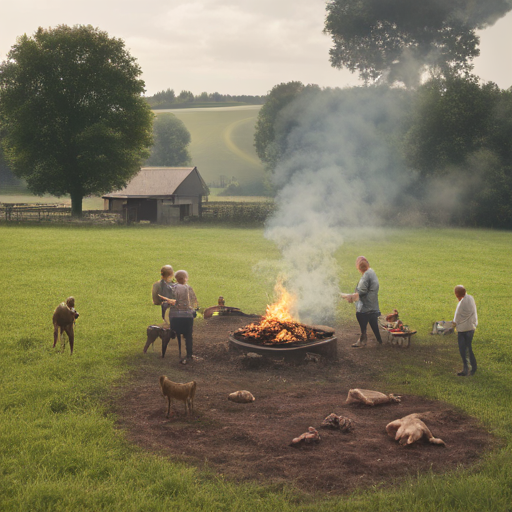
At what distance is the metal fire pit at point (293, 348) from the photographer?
36.3 ft

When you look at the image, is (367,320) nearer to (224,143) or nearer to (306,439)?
(306,439)

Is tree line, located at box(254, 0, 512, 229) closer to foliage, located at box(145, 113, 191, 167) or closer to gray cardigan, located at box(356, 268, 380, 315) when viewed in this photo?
gray cardigan, located at box(356, 268, 380, 315)

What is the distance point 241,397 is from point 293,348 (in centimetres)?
239

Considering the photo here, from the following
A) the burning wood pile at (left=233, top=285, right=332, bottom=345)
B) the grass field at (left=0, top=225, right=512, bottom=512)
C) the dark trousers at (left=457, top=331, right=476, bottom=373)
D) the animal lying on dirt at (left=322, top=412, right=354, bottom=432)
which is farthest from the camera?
the burning wood pile at (left=233, top=285, right=332, bottom=345)

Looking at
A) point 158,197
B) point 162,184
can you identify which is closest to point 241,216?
point 158,197

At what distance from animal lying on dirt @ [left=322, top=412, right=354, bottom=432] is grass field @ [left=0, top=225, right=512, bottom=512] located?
4.92 feet

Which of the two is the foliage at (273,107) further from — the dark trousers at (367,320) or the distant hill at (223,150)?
the dark trousers at (367,320)

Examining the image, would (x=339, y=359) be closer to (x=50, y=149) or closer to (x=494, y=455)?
(x=494, y=455)

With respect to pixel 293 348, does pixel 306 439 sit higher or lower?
lower

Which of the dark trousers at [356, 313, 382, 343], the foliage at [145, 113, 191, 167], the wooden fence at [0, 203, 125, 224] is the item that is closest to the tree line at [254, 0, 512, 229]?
the wooden fence at [0, 203, 125, 224]

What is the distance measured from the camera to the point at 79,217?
48000 mm

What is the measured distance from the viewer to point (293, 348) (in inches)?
436

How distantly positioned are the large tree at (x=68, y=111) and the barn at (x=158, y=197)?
6.33m

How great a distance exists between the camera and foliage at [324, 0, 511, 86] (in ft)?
198
